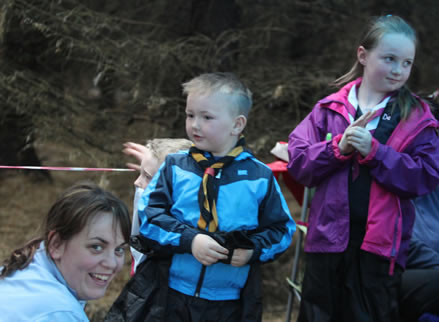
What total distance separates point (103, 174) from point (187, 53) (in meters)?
1.26

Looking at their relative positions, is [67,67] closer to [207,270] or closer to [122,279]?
[122,279]

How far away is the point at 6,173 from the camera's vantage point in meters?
6.87

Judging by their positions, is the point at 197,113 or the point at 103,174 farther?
the point at 103,174

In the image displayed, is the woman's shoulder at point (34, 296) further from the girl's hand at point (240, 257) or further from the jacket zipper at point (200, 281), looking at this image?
the girl's hand at point (240, 257)

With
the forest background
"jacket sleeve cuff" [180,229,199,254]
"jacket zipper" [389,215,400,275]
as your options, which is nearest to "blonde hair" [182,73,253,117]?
"jacket sleeve cuff" [180,229,199,254]

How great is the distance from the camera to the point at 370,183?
2.79 m

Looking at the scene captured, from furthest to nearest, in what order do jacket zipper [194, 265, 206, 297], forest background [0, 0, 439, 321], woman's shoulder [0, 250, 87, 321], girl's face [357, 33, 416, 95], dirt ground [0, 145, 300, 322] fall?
dirt ground [0, 145, 300, 322], forest background [0, 0, 439, 321], girl's face [357, 33, 416, 95], jacket zipper [194, 265, 206, 297], woman's shoulder [0, 250, 87, 321]

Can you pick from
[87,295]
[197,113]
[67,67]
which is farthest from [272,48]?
[87,295]

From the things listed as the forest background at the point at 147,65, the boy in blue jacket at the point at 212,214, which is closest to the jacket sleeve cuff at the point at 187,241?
the boy in blue jacket at the point at 212,214

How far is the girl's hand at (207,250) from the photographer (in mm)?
2324

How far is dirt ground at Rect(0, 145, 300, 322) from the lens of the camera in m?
4.88

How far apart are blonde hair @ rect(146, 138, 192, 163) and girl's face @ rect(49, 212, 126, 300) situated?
799 millimetres

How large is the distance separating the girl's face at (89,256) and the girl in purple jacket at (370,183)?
1.17 metres

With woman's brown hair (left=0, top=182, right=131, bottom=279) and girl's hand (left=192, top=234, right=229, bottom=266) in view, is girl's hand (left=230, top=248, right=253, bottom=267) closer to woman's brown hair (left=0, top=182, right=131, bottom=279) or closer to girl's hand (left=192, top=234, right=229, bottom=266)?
girl's hand (left=192, top=234, right=229, bottom=266)
